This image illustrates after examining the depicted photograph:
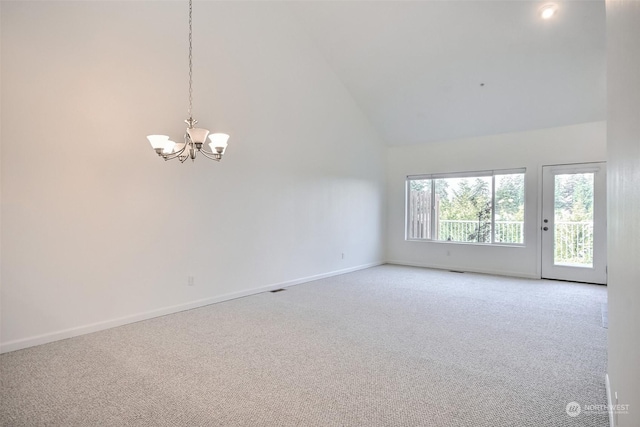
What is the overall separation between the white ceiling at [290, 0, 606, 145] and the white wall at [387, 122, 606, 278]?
26 centimetres

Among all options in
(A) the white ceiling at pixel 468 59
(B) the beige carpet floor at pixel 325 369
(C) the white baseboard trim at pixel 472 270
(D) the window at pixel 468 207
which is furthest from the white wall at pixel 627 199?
(D) the window at pixel 468 207

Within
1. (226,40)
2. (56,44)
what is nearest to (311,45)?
(226,40)

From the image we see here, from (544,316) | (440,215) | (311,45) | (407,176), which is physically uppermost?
(311,45)

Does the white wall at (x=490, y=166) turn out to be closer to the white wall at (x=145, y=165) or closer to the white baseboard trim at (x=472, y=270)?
the white baseboard trim at (x=472, y=270)

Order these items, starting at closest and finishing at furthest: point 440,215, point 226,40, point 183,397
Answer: point 183,397
point 226,40
point 440,215

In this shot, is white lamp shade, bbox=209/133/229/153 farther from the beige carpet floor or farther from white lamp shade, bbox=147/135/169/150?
the beige carpet floor

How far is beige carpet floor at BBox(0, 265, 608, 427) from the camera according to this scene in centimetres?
200

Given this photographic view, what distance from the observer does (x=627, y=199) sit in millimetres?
1245

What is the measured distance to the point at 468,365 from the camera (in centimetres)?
264

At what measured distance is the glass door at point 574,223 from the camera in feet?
18.2

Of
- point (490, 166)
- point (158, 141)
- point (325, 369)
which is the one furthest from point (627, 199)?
point (490, 166)

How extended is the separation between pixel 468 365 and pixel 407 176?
5.46m

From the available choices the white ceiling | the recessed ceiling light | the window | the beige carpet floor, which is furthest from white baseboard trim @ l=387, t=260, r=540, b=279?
the recessed ceiling light

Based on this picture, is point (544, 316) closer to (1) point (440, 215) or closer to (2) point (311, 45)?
(1) point (440, 215)
